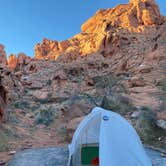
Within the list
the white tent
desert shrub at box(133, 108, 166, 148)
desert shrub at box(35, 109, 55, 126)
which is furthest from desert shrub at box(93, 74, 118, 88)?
the white tent

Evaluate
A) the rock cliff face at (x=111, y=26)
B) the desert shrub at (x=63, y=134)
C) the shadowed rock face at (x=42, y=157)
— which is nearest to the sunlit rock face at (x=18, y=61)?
the rock cliff face at (x=111, y=26)

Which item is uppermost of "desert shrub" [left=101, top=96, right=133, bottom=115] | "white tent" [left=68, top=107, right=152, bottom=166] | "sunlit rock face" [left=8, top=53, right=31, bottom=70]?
"sunlit rock face" [left=8, top=53, right=31, bottom=70]

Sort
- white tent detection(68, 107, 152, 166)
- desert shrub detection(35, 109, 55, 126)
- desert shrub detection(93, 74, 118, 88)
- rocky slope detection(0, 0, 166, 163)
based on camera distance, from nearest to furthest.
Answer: white tent detection(68, 107, 152, 166) → rocky slope detection(0, 0, 166, 163) → desert shrub detection(35, 109, 55, 126) → desert shrub detection(93, 74, 118, 88)

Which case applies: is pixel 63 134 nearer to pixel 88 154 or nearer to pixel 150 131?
pixel 150 131

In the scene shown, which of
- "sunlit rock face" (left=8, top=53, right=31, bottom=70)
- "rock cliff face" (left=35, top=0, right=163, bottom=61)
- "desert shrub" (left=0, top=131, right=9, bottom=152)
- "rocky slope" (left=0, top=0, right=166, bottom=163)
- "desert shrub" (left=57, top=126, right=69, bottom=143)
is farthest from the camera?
"sunlit rock face" (left=8, top=53, right=31, bottom=70)

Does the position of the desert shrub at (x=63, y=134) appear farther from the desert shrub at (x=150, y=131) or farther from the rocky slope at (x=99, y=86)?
the desert shrub at (x=150, y=131)

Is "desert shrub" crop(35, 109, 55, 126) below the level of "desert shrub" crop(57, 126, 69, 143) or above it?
above

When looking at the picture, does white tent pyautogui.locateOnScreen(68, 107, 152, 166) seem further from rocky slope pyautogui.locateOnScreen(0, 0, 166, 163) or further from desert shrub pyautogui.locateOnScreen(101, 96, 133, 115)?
desert shrub pyautogui.locateOnScreen(101, 96, 133, 115)

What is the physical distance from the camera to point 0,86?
10805mm

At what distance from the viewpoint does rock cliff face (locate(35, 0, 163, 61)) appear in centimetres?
3681

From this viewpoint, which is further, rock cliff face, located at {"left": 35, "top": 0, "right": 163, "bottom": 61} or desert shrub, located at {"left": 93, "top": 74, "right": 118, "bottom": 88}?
rock cliff face, located at {"left": 35, "top": 0, "right": 163, "bottom": 61}

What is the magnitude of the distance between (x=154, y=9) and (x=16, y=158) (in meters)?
42.1

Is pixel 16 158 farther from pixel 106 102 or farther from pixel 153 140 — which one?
pixel 106 102

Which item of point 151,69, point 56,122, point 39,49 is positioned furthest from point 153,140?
point 39,49
